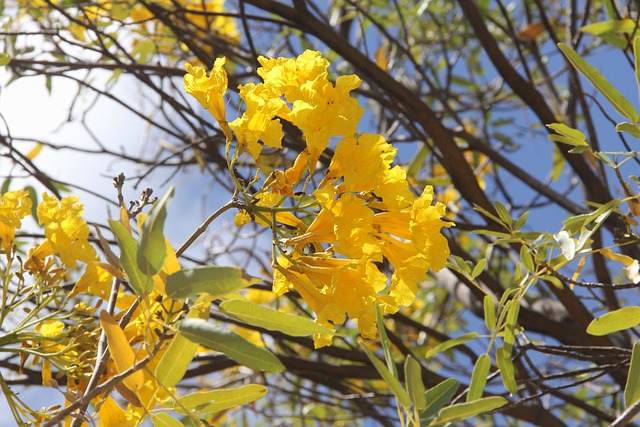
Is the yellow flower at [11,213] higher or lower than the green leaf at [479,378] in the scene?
higher

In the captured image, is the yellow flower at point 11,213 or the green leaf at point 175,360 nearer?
the green leaf at point 175,360

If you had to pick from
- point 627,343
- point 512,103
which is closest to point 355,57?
point 627,343

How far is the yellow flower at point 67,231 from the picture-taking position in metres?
0.85

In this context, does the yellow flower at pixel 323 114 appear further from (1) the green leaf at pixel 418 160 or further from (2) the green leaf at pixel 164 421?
(1) the green leaf at pixel 418 160

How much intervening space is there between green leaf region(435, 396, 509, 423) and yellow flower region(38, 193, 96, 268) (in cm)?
45

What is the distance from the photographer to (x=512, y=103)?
3176 mm

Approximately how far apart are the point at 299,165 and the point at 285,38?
1.87m

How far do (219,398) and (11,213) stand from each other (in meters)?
0.37

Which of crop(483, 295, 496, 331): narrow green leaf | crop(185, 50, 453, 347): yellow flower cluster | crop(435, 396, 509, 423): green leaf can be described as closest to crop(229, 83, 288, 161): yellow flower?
crop(185, 50, 453, 347): yellow flower cluster

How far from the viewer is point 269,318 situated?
0.63m

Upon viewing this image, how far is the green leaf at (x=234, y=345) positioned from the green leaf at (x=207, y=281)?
0.03 metres

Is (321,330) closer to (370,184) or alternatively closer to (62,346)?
(370,184)

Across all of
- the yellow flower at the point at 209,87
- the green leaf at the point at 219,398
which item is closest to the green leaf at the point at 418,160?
the yellow flower at the point at 209,87

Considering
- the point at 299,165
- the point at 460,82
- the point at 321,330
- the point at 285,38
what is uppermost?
the point at 460,82
